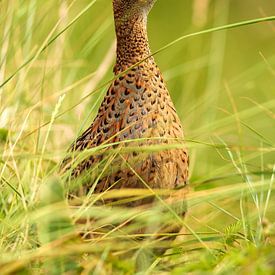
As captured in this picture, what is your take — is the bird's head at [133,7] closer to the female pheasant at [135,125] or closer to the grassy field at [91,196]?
the female pheasant at [135,125]

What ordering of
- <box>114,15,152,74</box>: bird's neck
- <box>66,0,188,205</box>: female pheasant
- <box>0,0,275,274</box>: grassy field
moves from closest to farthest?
<box>0,0,275,274</box>: grassy field → <box>66,0,188,205</box>: female pheasant → <box>114,15,152,74</box>: bird's neck

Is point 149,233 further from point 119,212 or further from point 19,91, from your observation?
point 19,91

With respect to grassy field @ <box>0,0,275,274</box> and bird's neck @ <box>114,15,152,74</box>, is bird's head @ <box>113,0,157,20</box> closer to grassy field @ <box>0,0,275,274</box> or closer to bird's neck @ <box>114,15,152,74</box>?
bird's neck @ <box>114,15,152,74</box>

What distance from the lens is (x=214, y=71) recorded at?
463 cm

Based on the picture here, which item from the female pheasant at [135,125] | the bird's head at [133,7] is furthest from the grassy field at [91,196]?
the bird's head at [133,7]

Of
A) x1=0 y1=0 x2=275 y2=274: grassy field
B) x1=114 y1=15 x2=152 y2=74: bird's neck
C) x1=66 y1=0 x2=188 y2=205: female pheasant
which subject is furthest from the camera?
x1=114 y1=15 x2=152 y2=74: bird's neck

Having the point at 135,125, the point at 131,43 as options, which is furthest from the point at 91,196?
the point at 131,43

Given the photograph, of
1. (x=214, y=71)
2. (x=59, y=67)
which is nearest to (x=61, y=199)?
(x=59, y=67)

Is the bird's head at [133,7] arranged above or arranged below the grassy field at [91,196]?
above

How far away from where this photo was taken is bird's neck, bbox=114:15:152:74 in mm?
3510

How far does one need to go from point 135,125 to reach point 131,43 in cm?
31

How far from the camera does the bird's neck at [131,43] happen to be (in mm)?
3510

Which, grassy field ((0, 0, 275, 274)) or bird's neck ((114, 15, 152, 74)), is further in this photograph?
bird's neck ((114, 15, 152, 74))

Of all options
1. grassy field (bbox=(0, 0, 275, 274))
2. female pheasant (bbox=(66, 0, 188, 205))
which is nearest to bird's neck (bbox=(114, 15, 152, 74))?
female pheasant (bbox=(66, 0, 188, 205))
